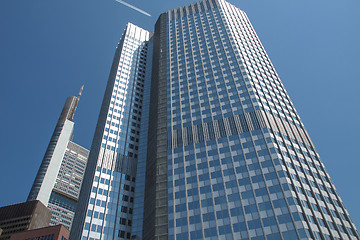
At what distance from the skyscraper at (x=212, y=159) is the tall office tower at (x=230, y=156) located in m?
0.27

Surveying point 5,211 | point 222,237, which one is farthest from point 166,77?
point 5,211

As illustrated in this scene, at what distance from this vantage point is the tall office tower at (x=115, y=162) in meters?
83.9

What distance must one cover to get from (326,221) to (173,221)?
3180 cm

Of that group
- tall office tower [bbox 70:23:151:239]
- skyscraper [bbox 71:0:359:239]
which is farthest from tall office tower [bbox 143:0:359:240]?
tall office tower [bbox 70:23:151:239]

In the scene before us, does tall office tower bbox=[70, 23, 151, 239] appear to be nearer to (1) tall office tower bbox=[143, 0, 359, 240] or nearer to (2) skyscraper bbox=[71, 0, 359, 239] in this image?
(2) skyscraper bbox=[71, 0, 359, 239]

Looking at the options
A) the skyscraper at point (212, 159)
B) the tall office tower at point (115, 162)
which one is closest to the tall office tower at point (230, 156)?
the skyscraper at point (212, 159)

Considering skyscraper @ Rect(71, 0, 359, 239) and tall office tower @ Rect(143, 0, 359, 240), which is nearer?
tall office tower @ Rect(143, 0, 359, 240)

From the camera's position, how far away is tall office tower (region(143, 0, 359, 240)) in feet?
213

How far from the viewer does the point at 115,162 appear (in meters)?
100

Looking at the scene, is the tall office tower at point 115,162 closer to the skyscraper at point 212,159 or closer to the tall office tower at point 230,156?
the skyscraper at point 212,159

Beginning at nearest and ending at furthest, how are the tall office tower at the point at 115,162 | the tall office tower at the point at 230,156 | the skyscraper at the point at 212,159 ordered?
the tall office tower at the point at 230,156, the skyscraper at the point at 212,159, the tall office tower at the point at 115,162

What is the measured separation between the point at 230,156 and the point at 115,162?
39.3 metres

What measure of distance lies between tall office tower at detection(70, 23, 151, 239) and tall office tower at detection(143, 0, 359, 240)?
7875 mm

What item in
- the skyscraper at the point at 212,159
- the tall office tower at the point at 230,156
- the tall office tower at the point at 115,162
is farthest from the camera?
the tall office tower at the point at 115,162
